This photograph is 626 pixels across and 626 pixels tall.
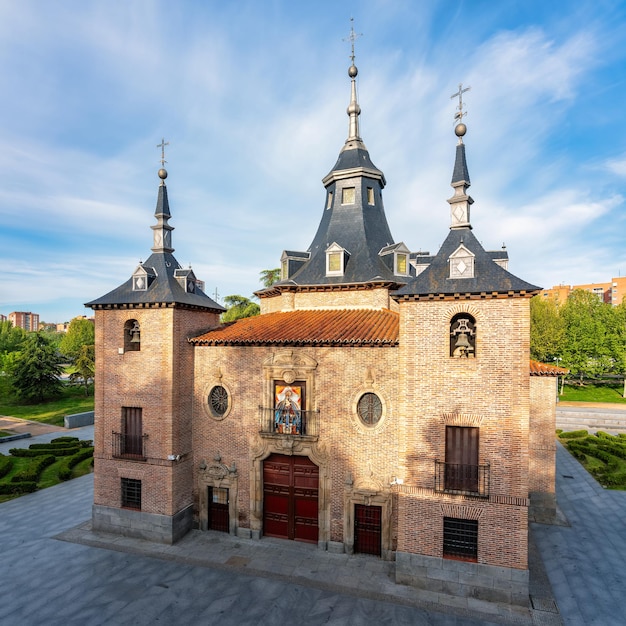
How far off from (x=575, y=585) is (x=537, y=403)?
7.50 meters

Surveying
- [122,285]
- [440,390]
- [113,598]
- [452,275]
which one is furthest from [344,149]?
[113,598]

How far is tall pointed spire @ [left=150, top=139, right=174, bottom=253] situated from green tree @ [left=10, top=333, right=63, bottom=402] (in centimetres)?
3961

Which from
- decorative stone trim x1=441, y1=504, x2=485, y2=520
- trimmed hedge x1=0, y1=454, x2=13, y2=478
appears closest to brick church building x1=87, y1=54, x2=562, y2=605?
decorative stone trim x1=441, y1=504, x2=485, y2=520

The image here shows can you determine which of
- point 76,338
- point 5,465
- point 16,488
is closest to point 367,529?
point 16,488

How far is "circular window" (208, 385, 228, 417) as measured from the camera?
701 inches

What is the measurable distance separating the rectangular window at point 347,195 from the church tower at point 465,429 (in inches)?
438

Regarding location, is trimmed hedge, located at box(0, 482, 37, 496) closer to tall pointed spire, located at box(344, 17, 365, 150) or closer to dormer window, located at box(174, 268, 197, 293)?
dormer window, located at box(174, 268, 197, 293)

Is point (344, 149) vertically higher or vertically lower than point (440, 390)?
higher

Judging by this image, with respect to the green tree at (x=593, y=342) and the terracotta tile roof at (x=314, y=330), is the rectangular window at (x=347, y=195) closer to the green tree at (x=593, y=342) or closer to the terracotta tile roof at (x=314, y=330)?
the terracotta tile roof at (x=314, y=330)

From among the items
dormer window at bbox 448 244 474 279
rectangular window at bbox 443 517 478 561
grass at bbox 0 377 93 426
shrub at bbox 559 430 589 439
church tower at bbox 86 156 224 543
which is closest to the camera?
rectangular window at bbox 443 517 478 561

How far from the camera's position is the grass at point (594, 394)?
156 feet

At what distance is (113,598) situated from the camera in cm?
1316

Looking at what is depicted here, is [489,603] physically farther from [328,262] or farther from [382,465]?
[328,262]

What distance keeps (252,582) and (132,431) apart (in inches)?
346
